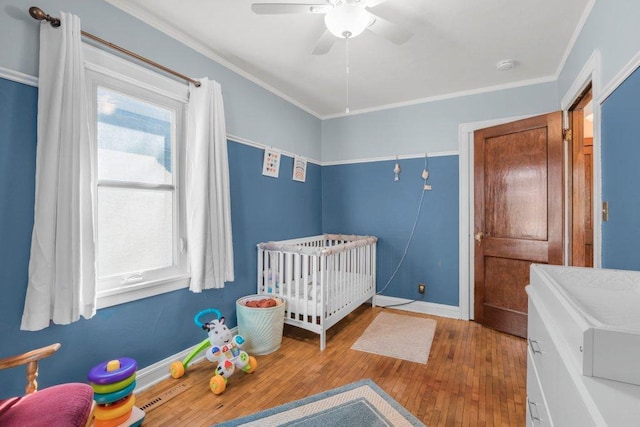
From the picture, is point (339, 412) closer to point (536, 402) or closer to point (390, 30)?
point (536, 402)

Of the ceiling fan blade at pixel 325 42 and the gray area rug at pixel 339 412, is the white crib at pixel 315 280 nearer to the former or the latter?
the gray area rug at pixel 339 412

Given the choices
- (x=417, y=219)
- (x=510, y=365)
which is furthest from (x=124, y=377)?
(x=417, y=219)

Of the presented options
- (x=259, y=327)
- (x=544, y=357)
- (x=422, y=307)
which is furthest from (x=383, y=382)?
(x=422, y=307)

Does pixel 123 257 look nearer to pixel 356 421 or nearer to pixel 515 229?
pixel 356 421

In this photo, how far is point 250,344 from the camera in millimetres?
2273

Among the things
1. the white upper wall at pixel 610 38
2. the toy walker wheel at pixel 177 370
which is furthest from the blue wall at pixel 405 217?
the toy walker wheel at pixel 177 370

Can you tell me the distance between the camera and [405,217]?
329 centimetres

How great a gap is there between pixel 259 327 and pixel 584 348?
204 centimetres

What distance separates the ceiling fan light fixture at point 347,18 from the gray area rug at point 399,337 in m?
2.24

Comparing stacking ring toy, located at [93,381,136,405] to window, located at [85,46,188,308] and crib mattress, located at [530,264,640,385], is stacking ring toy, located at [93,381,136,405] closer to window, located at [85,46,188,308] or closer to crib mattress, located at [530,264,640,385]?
window, located at [85,46,188,308]

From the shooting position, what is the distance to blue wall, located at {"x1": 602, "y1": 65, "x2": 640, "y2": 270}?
3.94 feet

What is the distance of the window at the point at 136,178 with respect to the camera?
1.69 m

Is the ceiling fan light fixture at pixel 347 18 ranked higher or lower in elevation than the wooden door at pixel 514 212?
higher

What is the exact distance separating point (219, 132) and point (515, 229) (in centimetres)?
266
